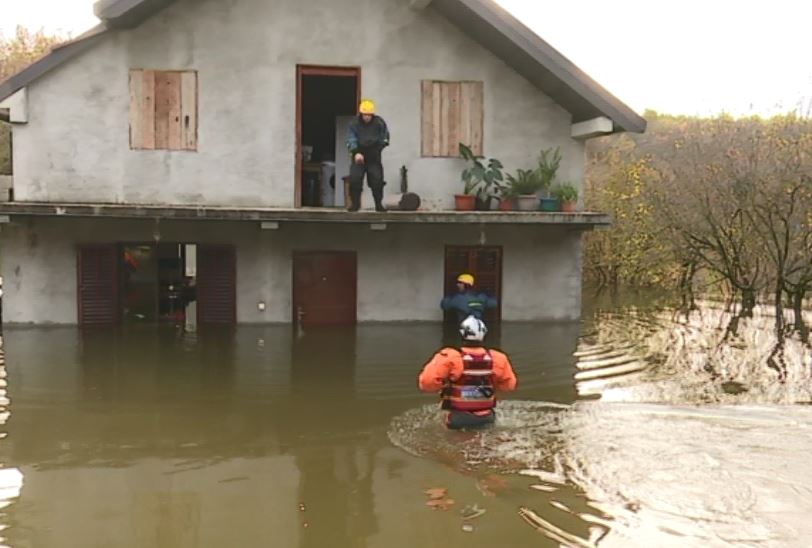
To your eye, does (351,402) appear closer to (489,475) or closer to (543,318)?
(489,475)

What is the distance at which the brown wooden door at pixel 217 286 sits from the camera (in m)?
14.4

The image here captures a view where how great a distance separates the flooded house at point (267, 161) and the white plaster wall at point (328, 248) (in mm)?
35

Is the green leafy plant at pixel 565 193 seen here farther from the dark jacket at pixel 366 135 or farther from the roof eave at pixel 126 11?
the roof eave at pixel 126 11

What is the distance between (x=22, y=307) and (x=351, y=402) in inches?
314

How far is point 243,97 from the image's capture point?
1403 cm

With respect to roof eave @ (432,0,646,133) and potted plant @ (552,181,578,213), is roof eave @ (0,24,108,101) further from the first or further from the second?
potted plant @ (552,181,578,213)

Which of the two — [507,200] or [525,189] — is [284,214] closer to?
[507,200]

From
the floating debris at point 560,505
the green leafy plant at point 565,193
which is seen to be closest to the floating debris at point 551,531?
the floating debris at point 560,505

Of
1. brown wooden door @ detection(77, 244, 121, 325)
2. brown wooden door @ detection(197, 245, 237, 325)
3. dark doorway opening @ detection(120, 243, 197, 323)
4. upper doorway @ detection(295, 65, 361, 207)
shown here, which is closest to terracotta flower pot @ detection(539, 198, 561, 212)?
upper doorway @ detection(295, 65, 361, 207)

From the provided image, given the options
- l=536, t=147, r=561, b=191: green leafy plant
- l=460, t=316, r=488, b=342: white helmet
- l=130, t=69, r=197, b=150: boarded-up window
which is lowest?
l=460, t=316, r=488, b=342: white helmet

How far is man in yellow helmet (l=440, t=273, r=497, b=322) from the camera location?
777cm

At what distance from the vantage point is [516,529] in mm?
5359

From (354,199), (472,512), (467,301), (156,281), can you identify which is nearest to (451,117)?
(354,199)

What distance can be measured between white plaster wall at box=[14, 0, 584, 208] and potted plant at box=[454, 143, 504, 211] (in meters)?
0.41
